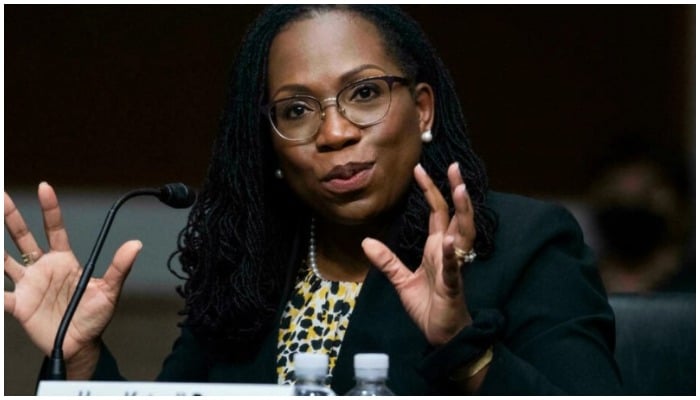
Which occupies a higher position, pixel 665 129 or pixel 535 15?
pixel 535 15

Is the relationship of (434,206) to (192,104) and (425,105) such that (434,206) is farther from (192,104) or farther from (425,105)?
(192,104)

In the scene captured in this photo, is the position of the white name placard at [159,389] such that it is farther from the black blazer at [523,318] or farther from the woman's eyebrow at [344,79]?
the woman's eyebrow at [344,79]

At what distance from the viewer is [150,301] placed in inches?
161

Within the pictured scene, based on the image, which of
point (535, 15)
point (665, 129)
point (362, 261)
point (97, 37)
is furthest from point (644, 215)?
point (97, 37)

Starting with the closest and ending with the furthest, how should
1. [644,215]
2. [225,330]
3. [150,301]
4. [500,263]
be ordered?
1. [500,263]
2. [225,330]
3. [644,215]
4. [150,301]

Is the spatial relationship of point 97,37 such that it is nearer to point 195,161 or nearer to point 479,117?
point 195,161

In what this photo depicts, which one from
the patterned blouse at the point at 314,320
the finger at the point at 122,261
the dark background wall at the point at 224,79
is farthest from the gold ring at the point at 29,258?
the dark background wall at the point at 224,79

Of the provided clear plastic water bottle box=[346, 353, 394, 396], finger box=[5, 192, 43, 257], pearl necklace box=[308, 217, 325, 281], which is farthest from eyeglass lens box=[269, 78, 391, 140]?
clear plastic water bottle box=[346, 353, 394, 396]

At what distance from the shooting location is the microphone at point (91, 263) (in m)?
2.03

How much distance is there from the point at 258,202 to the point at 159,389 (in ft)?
2.70

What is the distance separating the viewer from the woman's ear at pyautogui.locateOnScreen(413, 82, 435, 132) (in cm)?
250

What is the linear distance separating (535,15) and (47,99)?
155cm

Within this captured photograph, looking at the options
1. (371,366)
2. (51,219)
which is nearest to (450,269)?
(371,366)

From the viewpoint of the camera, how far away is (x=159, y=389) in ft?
5.89
